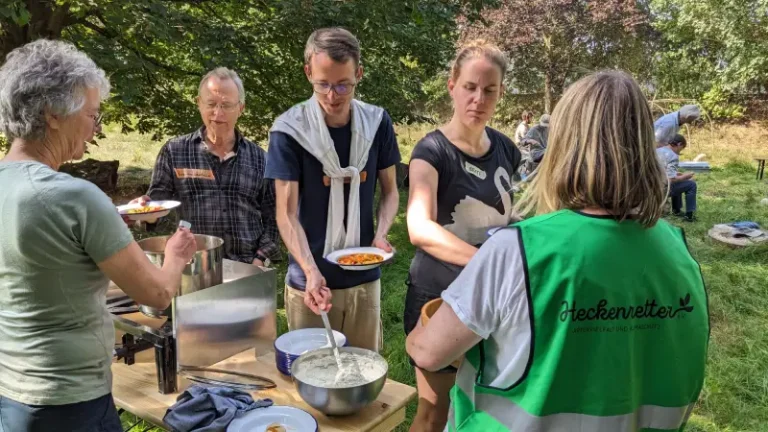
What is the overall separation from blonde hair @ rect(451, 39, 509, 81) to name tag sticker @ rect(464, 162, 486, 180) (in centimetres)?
33

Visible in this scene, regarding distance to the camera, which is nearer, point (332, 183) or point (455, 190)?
point (455, 190)

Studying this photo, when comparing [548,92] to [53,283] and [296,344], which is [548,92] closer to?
[296,344]

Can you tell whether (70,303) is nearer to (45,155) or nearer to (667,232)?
(45,155)

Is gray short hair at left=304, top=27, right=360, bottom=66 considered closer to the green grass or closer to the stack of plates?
the stack of plates

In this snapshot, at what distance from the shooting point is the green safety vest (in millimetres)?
1064

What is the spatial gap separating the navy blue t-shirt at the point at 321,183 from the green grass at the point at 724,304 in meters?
1.18

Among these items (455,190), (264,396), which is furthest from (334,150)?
(264,396)

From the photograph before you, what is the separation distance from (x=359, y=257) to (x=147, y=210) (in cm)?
89

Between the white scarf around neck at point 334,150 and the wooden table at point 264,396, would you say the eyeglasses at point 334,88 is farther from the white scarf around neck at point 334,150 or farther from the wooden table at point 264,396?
the wooden table at point 264,396

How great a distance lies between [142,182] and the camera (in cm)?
918

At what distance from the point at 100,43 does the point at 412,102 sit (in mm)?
3633

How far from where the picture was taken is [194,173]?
276 cm

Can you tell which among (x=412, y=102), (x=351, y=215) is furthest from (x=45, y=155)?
(x=412, y=102)

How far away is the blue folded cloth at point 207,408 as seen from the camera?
1516 mm
